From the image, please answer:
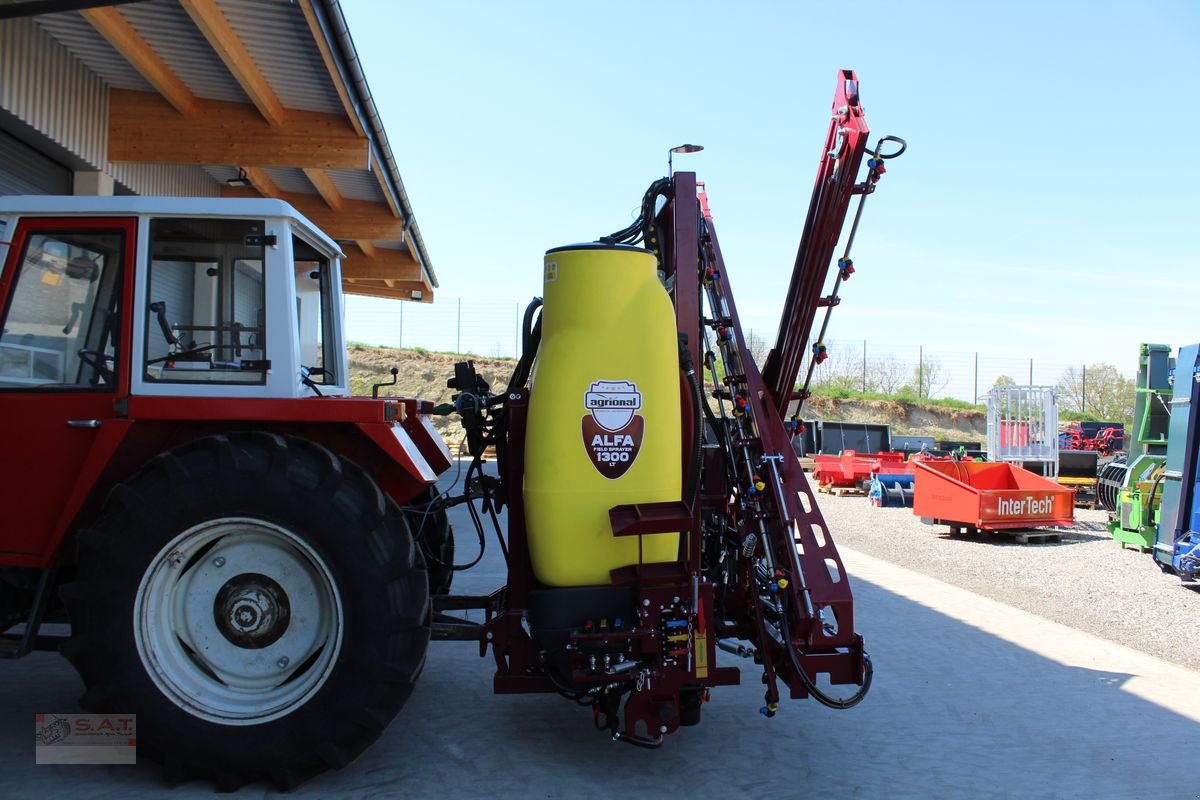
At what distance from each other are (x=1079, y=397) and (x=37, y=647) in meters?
47.1

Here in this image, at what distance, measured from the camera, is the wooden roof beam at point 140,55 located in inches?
262

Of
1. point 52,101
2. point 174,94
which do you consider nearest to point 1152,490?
point 174,94

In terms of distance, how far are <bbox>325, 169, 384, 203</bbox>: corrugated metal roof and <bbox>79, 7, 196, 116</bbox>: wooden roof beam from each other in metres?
2.21

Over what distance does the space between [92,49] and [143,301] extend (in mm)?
5325

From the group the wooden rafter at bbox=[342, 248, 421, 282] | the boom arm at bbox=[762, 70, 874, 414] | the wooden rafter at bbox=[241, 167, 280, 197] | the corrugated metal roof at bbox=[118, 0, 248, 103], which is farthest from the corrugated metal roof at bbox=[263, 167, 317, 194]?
the boom arm at bbox=[762, 70, 874, 414]

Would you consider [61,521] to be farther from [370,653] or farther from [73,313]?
[370,653]

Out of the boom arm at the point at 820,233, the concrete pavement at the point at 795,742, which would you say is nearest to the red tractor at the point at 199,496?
the concrete pavement at the point at 795,742

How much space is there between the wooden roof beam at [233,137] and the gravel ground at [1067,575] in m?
7.54

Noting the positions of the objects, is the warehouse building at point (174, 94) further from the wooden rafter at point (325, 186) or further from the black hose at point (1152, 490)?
the black hose at point (1152, 490)

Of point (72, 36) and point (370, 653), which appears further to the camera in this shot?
point (72, 36)

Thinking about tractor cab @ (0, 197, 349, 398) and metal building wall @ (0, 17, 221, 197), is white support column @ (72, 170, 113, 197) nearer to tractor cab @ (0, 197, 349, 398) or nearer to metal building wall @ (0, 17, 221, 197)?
metal building wall @ (0, 17, 221, 197)

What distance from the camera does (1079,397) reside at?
43.2m

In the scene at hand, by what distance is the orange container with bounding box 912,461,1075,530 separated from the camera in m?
11.9

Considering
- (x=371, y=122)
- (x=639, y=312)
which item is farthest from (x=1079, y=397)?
(x=639, y=312)
